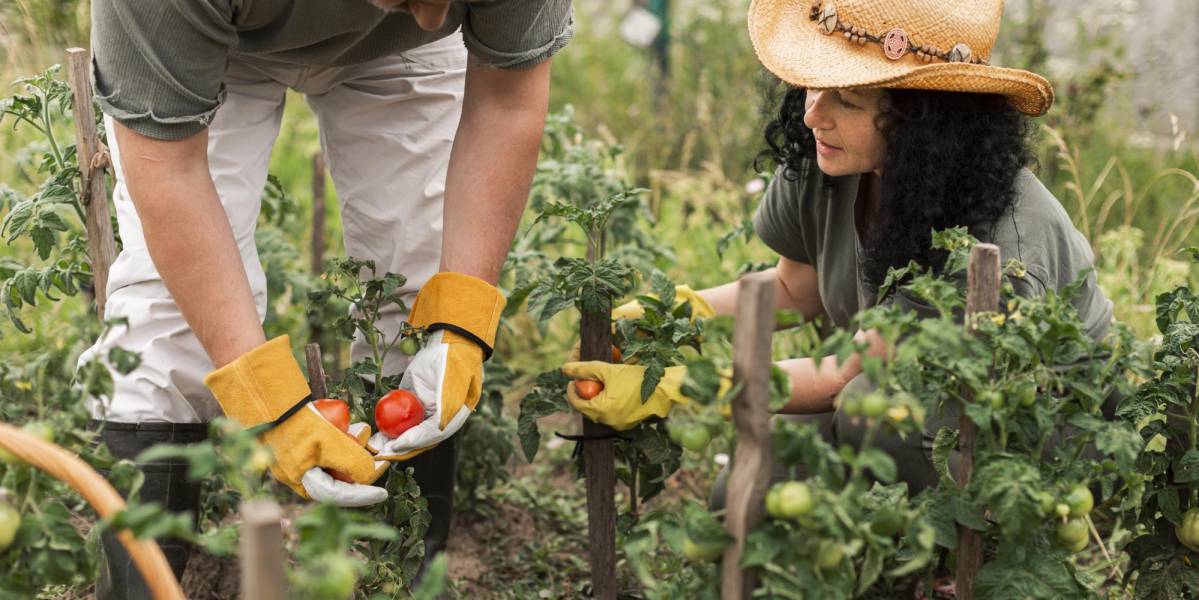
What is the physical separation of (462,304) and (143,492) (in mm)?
582

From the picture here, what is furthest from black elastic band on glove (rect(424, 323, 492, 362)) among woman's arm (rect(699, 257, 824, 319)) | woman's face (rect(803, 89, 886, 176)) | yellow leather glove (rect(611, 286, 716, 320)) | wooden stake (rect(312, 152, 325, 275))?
wooden stake (rect(312, 152, 325, 275))

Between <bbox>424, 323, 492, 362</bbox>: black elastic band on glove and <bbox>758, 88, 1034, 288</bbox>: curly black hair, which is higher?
<bbox>758, 88, 1034, 288</bbox>: curly black hair

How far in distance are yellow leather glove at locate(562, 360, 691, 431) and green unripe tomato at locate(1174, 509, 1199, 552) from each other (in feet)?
2.54

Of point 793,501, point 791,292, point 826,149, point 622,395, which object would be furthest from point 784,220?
point 793,501

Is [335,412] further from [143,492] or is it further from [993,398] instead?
[993,398]

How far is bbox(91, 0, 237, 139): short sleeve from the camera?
1.64m

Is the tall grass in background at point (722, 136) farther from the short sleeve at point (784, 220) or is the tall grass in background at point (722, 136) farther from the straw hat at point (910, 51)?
the straw hat at point (910, 51)

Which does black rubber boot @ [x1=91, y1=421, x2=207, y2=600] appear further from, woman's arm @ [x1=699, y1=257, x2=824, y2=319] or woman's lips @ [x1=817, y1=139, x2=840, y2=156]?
woman's lips @ [x1=817, y1=139, x2=840, y2=156]

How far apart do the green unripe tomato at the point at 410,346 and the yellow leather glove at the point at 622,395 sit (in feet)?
0.82

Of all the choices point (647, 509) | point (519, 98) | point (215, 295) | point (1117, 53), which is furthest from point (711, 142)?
point (215, 295)

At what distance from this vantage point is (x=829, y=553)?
1349 millimetres

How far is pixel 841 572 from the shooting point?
1392 mm

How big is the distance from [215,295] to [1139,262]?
3.09 m

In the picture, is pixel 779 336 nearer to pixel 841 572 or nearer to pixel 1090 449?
pixel 1090 449
